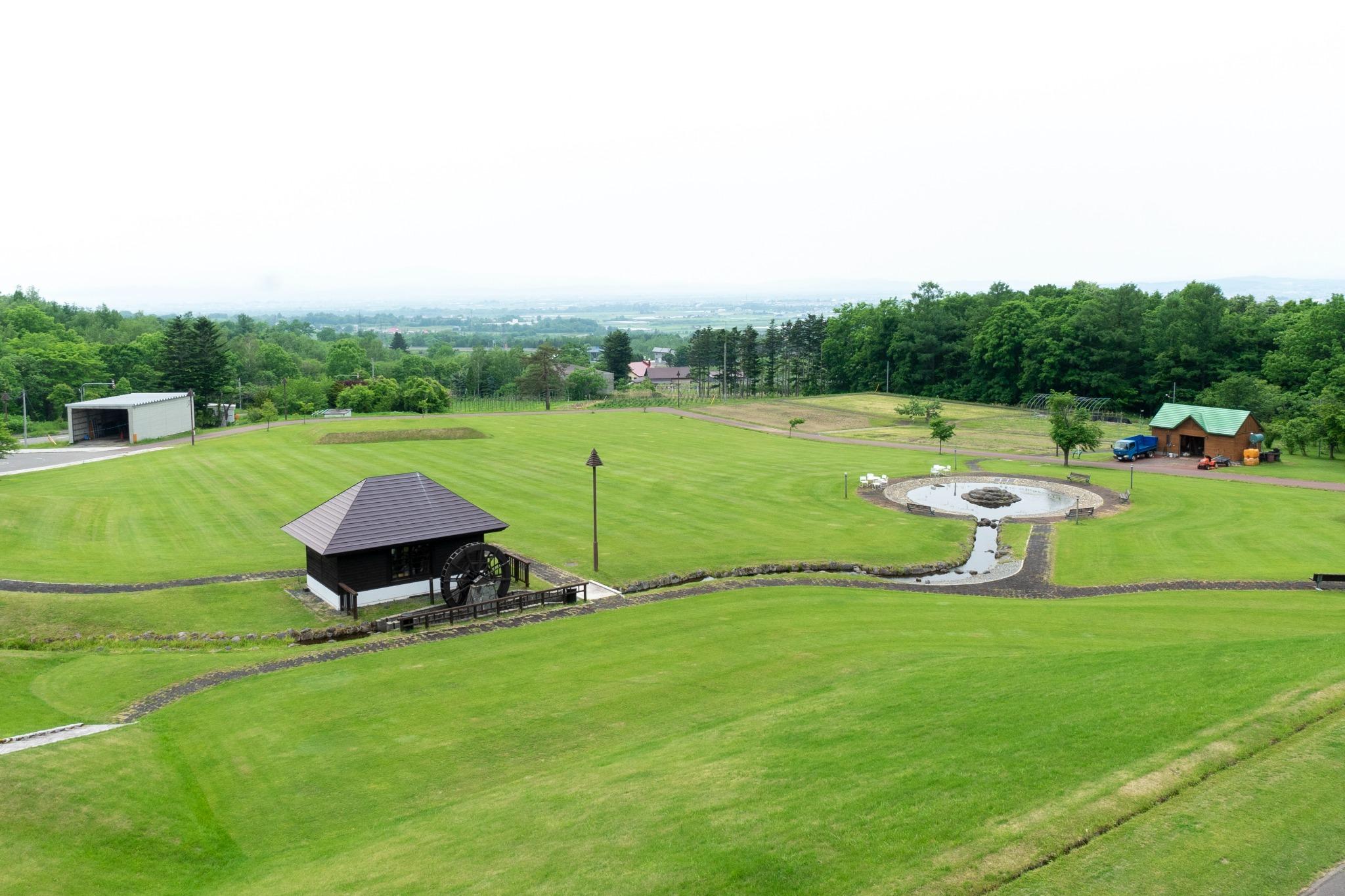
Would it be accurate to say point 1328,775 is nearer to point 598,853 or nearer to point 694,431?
point 598,853

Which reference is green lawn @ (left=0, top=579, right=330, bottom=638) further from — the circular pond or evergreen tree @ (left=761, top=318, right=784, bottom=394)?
evergreen tree @ (left=761, top=318, right=784, bottom=394)

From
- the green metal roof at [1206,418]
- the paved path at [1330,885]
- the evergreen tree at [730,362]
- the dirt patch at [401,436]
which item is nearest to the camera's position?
the paved path at [1330,885]

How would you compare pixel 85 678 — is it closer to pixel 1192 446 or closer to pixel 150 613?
pixel 150 613

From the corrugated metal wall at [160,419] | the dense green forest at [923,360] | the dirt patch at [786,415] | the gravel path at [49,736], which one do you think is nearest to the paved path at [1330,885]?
the gravel path at [49,736]

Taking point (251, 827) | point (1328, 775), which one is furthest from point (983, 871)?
point (251, 827)

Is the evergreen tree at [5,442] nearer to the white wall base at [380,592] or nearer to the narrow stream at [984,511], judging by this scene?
the white wall base at [380,592]

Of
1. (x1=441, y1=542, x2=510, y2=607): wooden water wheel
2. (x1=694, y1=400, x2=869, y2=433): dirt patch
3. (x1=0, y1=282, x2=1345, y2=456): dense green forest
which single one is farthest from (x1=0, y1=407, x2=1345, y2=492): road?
(x1=441, y1=542, x2=510, y2=607): wooden water wheel
